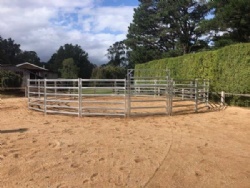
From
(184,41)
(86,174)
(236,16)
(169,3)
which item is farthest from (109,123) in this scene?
(169,3)

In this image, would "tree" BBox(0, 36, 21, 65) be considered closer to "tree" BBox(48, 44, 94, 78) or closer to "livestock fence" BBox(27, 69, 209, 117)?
"tree" BBox(48, 44, 94, 78)

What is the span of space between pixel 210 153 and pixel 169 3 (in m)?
33.2

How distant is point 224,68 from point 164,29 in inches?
904

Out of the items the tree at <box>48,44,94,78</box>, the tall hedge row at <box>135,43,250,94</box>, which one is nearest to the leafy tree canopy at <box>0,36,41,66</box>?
the tree at <box>48,44,94,78</box>

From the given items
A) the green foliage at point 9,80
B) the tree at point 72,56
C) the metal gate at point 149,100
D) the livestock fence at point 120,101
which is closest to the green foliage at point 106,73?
the green foliage at point 9,80

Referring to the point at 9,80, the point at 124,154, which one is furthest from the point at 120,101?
the point at 9,80

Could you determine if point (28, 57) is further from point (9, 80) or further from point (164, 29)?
point (9, 80)

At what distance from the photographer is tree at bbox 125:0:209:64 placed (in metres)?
35.1

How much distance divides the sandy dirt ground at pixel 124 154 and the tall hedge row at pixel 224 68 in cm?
442

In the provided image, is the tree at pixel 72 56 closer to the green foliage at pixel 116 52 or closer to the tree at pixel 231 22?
the green foliage at pixel 116 52

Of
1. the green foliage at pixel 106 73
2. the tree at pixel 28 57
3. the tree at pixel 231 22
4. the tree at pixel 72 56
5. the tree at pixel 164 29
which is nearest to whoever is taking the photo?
the tree at pixel 231 22

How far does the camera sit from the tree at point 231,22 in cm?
2039

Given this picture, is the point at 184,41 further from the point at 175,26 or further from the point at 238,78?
the point at 238,78

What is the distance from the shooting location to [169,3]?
36688mm
